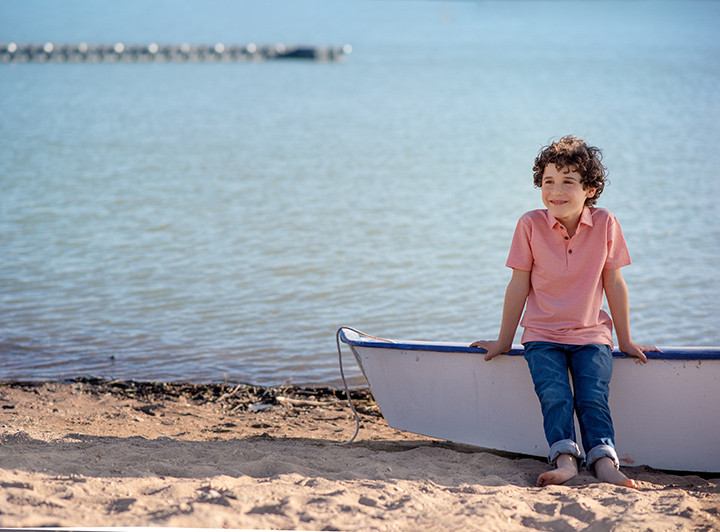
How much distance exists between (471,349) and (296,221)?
8.17 metres

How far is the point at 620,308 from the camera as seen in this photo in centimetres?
388

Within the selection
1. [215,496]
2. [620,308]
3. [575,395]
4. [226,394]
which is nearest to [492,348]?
[575,395]

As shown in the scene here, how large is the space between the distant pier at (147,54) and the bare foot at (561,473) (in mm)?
73948

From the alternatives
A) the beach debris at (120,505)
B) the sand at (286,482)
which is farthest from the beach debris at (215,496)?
the beach debris at (120,505)

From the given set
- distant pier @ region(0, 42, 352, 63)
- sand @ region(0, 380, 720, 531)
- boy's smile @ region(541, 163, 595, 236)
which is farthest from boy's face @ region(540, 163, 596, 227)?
distant pier @ region(0, 42, 352, 63)

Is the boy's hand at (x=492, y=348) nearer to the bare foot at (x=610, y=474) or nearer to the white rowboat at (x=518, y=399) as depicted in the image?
the white rowboat at (x=518, y=399)

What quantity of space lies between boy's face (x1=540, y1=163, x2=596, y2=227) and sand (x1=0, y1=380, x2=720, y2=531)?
1.23 m

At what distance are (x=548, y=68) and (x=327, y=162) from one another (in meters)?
38.3

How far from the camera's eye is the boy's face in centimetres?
382

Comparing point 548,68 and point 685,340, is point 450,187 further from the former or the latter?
point 548,68

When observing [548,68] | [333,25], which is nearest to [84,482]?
[548,68]

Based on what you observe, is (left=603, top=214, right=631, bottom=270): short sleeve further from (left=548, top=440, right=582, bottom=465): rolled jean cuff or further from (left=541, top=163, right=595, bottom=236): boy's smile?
(left=548, top=440, right=582, bottom=465): rolled jean cuff

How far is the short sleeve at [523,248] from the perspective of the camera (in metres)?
3.87

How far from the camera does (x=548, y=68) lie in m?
52.6
